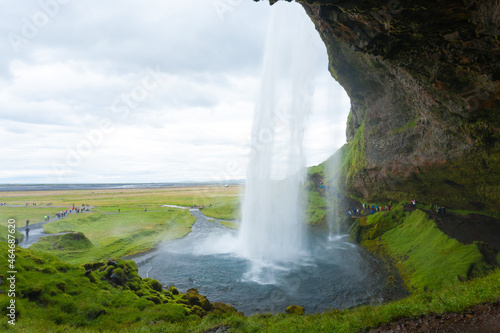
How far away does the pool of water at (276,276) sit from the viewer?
20.2 meters

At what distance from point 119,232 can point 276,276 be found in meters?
31.9

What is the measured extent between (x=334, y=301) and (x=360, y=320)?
9.91m

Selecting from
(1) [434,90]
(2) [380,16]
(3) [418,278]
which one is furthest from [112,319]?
(1) [434,90]

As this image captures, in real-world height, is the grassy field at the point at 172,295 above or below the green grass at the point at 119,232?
above


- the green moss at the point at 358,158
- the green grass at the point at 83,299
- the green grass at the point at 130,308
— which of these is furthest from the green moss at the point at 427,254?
the green grass at the point at 83,299

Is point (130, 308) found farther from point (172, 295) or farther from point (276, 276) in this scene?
point (276, 276)

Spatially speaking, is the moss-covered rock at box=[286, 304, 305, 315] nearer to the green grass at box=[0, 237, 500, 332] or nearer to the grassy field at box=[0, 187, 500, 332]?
the green grass at box=[0, 237, 500, 332]

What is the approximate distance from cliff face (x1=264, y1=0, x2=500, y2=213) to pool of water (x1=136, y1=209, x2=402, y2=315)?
51.6 feet

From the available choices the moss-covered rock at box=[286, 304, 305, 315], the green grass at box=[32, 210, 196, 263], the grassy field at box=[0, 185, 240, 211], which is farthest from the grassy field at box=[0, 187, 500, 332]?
the grassy field at box=[0, 185, 240, 211]

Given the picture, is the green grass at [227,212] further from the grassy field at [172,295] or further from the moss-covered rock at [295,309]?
the moss-covered rock at [295,309]

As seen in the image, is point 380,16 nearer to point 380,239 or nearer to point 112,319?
point 112,319

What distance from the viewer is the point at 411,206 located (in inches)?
1512

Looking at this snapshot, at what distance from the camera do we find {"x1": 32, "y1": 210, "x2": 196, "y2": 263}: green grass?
30897 mm

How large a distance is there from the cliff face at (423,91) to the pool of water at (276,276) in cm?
1572
